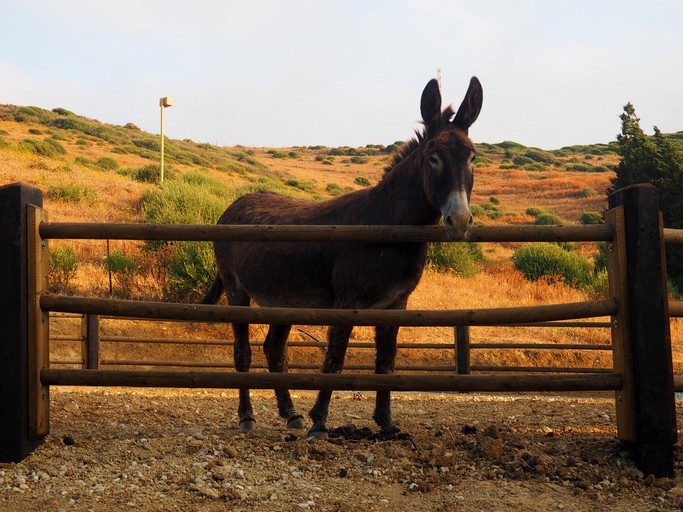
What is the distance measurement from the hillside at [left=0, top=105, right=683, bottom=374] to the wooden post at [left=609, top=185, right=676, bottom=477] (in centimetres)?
908

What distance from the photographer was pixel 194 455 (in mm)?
4594

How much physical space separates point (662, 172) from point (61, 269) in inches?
725

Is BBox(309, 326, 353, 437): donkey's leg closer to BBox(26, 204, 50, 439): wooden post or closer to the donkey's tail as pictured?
BBox(26, 204, 50, 439): wooden post

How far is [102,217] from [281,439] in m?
21.7

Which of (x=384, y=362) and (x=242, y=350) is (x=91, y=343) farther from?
(x=384, y=362)

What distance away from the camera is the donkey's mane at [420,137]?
549 cm

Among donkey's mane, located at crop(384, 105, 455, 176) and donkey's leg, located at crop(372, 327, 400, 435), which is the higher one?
donkey's mane, located at crop(384, 105, 455, 176)

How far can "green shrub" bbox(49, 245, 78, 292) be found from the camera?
661 inches

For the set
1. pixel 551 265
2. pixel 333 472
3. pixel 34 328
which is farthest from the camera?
pixel 551 265

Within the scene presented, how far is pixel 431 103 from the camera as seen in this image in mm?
5480

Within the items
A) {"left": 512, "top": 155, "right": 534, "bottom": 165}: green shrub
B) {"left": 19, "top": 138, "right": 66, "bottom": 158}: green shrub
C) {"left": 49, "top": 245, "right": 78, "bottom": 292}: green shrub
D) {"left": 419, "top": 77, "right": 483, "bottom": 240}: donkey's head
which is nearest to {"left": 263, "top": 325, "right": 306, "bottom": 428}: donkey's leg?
{"left": 419, "top": 77, "right": 483, "bottom": 240}: donkey's head

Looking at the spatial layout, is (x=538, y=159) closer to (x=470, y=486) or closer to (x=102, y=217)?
(x=102, y=217)

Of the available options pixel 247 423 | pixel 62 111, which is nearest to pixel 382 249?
pixel 247 423

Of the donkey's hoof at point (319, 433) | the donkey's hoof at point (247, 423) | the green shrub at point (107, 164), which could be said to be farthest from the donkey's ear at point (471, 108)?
the green shrub at point (107, 164)
